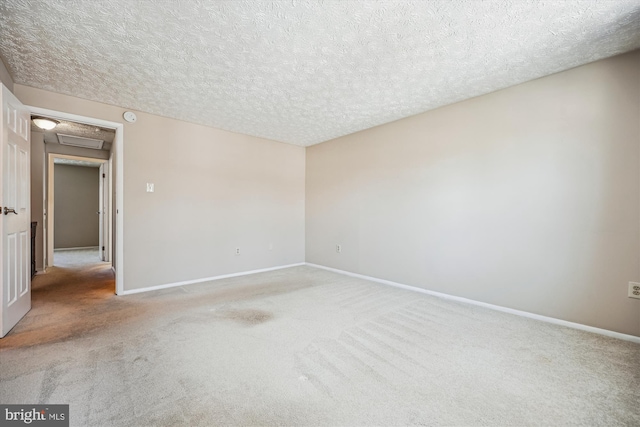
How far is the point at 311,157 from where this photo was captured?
17.6ft

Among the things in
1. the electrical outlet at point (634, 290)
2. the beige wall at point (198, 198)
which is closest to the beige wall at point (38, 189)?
the beige wall at point (198, 198)

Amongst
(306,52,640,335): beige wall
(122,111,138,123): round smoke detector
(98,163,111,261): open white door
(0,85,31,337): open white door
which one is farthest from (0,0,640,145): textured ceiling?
(98,163,111,261): open white door

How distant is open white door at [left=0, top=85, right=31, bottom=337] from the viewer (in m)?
2.21

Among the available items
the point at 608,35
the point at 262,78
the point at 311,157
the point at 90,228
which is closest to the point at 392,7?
the point at 262,78

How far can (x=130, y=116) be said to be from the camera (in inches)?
136

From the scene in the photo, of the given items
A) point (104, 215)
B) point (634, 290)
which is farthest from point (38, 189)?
point (634, 290)

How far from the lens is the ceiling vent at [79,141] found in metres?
4.86

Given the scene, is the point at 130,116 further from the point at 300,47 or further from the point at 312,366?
the point at 312,366

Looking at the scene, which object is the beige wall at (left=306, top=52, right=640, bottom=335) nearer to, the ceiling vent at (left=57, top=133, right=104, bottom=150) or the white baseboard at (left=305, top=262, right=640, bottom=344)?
the white baseboard at (left=305, top=262, right=640, bottom=344)

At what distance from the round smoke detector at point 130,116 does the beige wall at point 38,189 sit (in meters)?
2.58

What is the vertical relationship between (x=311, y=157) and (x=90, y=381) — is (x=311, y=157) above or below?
above

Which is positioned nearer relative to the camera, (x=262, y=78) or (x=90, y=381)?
(x=90, y=381)

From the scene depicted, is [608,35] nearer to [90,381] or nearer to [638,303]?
[638,303]

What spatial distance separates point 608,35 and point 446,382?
282 centimetres
